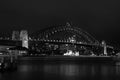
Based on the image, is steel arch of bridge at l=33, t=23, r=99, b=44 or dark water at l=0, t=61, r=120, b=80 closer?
dark water at l=0, t=61, r=120, b=80

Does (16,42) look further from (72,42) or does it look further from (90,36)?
(90,36)

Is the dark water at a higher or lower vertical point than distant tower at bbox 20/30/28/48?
lower

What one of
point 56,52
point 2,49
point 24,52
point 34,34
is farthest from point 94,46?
point 2,49

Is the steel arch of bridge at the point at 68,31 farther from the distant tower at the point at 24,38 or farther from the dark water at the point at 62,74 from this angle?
the dark water at the point at 62,74

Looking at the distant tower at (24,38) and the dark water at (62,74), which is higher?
the distant tower at (24,38)

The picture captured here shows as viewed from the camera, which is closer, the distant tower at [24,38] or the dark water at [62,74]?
the dark water at [62,74]

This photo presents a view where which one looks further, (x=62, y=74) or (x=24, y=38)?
(x=24, y=38)

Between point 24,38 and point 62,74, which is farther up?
point 24,38

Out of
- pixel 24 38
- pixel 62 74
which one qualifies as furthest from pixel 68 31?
pixel 62 74

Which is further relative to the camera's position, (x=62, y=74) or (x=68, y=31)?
(x=68, y=31)

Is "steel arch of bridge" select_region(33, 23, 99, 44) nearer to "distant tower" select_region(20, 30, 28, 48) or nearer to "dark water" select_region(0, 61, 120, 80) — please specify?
"distant tower" select_region(20, 30, 28, 48)

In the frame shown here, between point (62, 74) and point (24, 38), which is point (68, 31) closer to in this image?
point (24, 38)

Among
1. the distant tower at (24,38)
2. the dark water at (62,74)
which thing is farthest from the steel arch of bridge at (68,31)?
the dark water at (62,74)

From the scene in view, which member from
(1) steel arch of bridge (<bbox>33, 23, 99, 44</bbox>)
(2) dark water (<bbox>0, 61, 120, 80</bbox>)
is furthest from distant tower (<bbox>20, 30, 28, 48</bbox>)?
(2) dark water (<bbox>0, 61, 120, 80</bbox>)
